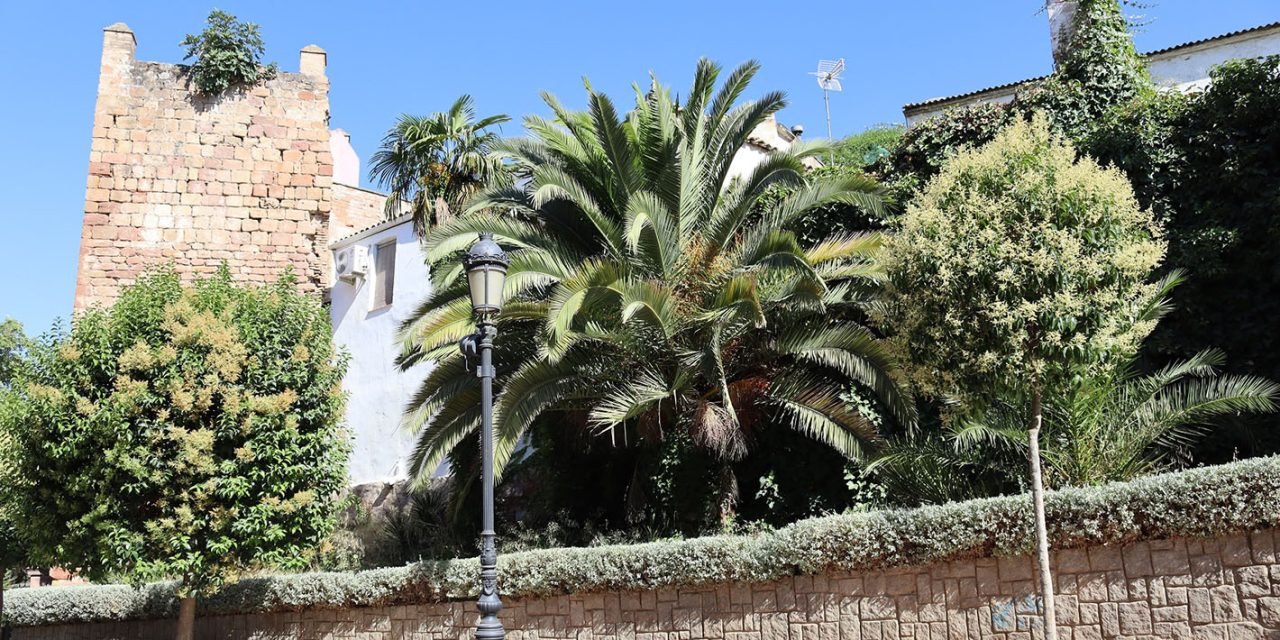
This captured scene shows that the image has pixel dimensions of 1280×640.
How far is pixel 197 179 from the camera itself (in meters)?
19.0

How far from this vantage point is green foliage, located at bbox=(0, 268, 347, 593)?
12.9m

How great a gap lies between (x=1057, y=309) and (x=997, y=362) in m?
0.61

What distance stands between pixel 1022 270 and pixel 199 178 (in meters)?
15.5

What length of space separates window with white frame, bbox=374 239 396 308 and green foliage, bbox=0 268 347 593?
27.6ft

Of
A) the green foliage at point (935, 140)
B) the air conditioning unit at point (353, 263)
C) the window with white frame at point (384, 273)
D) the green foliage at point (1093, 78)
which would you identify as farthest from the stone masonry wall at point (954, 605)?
the air conditioning unit at point (353, 263)

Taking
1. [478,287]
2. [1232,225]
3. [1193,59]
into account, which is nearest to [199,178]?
[478,287]

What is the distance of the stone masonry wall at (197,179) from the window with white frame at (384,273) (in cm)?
302

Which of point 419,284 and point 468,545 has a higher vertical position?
point 419,284

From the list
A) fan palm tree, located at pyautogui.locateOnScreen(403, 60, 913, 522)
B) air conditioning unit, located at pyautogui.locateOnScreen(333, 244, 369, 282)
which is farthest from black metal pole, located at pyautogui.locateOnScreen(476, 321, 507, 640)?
air conditioning unit, located at pyautogui.locateOnScreen(333, 244, 369, 282)

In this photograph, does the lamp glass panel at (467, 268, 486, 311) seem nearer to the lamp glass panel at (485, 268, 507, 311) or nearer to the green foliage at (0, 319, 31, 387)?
the lamp glass panel at (485, 268, 507, 311)

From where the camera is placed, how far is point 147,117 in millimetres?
19094

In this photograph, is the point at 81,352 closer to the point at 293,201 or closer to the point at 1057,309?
the point at 293,201

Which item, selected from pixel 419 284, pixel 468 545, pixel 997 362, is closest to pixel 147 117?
pixel 419 284

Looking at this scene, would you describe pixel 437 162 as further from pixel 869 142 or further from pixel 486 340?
pixel 869 142
